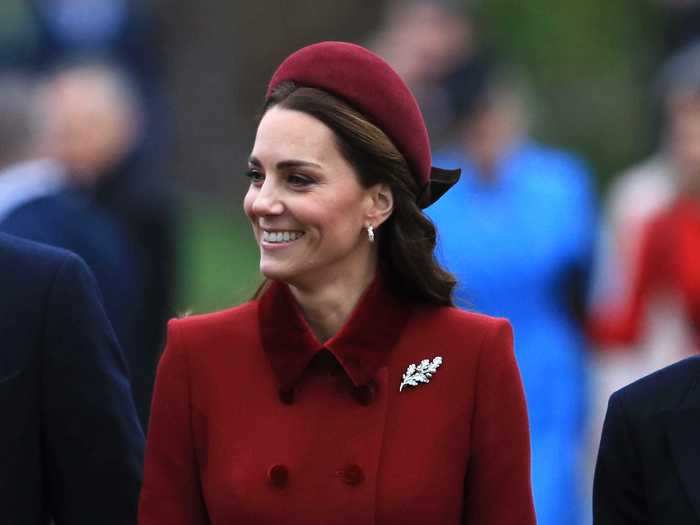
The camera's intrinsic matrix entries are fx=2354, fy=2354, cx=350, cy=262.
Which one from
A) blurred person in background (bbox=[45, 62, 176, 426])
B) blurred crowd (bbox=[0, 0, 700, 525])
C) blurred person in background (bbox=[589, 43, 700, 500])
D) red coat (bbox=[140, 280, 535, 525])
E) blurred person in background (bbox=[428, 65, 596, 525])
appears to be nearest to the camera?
red coat (bbox=[140, 280, 535, 525])

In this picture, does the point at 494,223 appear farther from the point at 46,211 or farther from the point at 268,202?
the point at 268,202

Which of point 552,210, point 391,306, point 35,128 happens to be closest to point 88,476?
point 391,306

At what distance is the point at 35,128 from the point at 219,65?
7565 mm

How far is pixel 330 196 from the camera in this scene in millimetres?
4863

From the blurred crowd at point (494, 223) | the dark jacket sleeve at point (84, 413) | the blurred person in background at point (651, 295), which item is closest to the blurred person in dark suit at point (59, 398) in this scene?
the dark jacket sleeve at point (84, 413)

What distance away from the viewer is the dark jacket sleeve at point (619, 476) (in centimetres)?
455

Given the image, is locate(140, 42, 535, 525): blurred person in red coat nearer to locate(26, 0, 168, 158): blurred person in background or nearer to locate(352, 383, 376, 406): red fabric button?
locate(352, 383, 376, 406): red fabric button

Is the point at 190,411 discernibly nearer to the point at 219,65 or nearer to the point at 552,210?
the point at 552,210

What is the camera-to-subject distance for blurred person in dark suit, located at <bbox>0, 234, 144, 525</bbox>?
482cm

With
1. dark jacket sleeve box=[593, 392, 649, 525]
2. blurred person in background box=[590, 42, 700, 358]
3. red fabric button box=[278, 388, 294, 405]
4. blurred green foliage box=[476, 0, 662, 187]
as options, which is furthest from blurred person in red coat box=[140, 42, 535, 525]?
blurred green foliage box=[476, 0, 662, 187]

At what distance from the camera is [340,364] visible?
4914 mm

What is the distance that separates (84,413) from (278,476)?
0.43 meters

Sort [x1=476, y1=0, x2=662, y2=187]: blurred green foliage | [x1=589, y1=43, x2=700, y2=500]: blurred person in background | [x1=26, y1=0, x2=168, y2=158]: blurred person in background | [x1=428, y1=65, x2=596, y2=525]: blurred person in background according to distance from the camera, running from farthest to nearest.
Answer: [x1=476, y1=0, x2=662, y2=187]: blurred green foliage, [x1=26, y1=0, x2=168, y2=158]: blurred person in background, [x1=589, y1=43, x2=700, y2=500]: blurred person in background, [x1=428, y1=65, x2=596, y2=525]: blurred person in background

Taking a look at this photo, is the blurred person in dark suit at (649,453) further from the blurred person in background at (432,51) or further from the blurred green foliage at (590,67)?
the blurred green foliage at (590,67)
